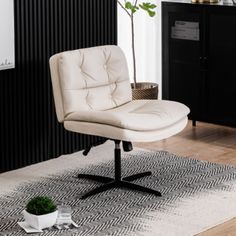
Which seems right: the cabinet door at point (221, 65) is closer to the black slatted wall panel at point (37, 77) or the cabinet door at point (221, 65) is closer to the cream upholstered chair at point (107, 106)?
the black slatted wall panel at point (37, 77)

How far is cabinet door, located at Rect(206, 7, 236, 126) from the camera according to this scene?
5.67 meters

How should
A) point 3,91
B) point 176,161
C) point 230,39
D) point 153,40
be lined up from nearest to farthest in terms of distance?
point 3,91, point 176,161, point 230,39, point 153,40

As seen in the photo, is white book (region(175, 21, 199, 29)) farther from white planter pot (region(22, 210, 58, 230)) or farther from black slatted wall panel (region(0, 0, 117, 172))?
white planter pot (region(22, 210, 58, 230))

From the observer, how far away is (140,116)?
14.9 ft

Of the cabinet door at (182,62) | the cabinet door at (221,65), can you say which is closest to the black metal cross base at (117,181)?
the cabinet door at (221,65)

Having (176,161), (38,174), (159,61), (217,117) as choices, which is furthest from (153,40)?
(38,174)

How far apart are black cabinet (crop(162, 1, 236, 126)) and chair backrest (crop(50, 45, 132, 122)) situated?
1.00m

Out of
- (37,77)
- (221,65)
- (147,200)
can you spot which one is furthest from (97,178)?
(221,65)

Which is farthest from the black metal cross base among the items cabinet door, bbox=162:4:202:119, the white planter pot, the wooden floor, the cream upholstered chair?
cabinet door, bbox=162:4:202:119

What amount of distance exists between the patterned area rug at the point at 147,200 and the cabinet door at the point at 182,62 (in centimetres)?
80

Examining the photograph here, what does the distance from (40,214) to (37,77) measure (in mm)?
1362

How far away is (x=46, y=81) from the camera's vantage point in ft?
17.1

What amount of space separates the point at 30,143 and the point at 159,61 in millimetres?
2005

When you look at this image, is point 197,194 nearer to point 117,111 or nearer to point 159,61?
point 117,111
